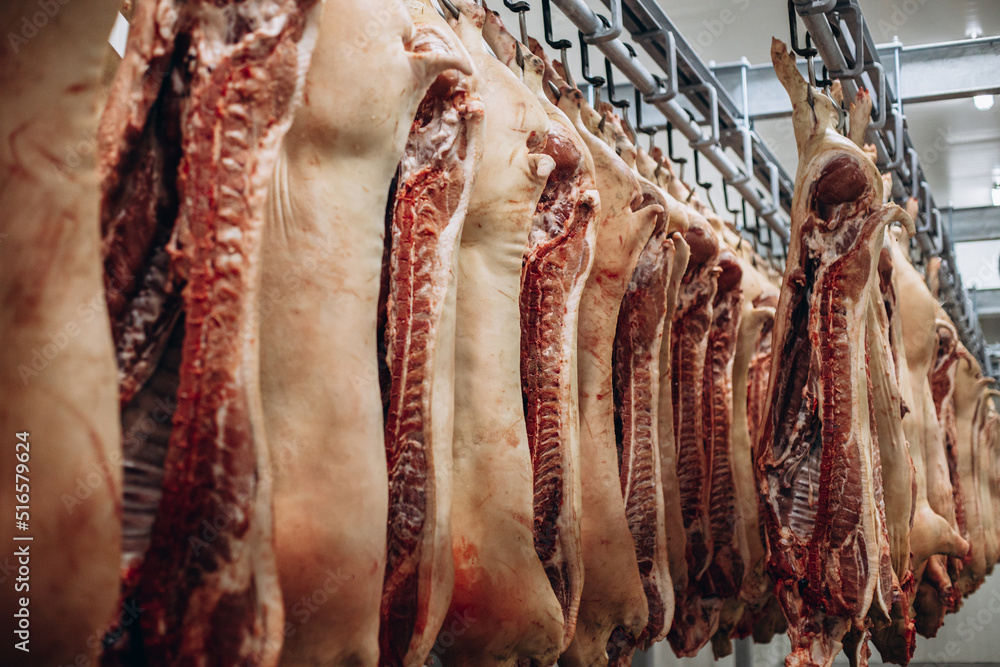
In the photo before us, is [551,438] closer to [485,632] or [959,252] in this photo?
[485,632]

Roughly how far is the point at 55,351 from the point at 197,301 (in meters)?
0.14

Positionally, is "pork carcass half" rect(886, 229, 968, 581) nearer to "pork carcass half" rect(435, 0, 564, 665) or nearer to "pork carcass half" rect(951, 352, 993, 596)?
"pork carcass half" rect(951, 352, 993, 596)

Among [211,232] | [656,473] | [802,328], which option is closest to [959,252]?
[802,328]

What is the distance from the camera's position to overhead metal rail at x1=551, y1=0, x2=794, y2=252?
235 cm

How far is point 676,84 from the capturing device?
263cm

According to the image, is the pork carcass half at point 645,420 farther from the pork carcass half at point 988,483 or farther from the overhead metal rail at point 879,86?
the pork carcass half at point 988,483

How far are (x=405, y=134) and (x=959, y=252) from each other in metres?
9.08

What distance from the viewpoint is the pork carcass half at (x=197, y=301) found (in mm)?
982

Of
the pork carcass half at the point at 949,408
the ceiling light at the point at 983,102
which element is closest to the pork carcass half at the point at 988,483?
the pork carcass half at the point at 949,408

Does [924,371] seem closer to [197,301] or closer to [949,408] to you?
[949,408]

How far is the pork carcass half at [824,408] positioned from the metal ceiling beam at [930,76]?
5.04 feet
